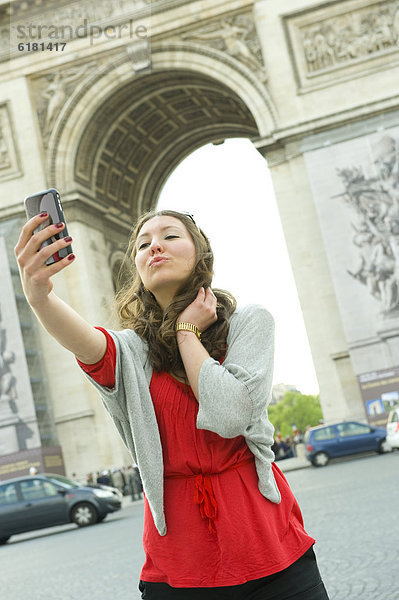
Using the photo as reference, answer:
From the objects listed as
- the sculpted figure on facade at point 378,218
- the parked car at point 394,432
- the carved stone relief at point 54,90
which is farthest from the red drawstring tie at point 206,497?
the carved stone relief at point 54,90

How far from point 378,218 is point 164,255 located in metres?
19.8

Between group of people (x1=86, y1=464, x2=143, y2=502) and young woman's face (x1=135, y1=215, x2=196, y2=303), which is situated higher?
young woman's face (x1=135, y1=215, x2=196, y2=303)

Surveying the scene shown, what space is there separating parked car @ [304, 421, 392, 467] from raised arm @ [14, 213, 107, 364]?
17.9m

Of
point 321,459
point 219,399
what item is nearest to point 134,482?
point 321,459

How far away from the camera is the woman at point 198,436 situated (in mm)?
1713

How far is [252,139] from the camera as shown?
74.0 feet

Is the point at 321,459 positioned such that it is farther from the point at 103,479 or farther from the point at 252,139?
the point at 252,139

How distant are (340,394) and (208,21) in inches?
410

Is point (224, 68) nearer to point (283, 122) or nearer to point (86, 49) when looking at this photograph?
point (283, 122)

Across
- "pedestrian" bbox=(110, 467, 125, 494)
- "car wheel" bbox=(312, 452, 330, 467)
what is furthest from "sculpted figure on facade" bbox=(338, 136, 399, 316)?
"pedestrian" bbox=(110, 467, 125, 494)

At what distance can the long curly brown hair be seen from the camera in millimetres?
1900

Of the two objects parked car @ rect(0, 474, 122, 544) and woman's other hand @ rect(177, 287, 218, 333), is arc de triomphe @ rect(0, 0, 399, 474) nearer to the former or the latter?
parked car @ rect(0, 474, 122, 544)

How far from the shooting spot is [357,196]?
21219 mm

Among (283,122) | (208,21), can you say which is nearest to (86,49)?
(208,21)
